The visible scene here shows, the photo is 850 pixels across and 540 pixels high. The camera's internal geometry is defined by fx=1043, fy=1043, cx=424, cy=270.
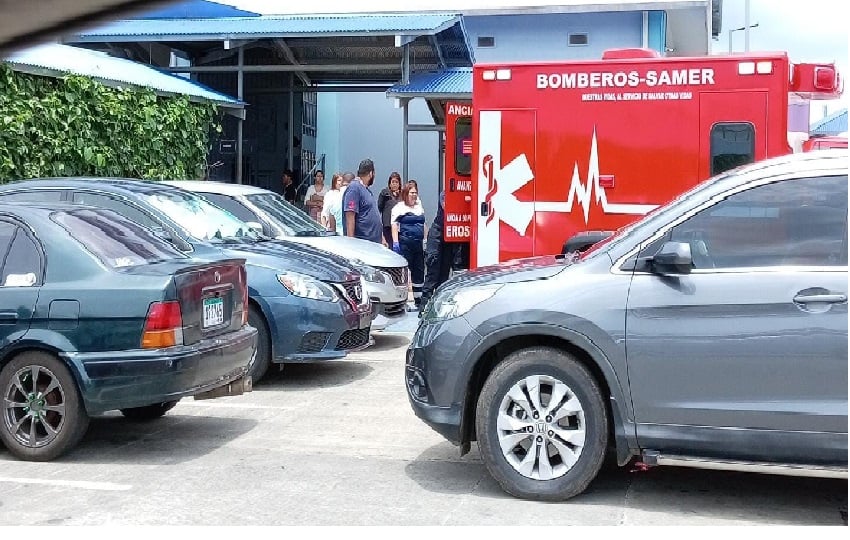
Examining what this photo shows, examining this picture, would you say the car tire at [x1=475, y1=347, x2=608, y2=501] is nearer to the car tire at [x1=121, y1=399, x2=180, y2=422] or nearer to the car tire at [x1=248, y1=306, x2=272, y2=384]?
the car tire at [x1=121, y1=399, x2=180, y2=422]

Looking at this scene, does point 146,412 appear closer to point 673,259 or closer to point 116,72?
point 673,259

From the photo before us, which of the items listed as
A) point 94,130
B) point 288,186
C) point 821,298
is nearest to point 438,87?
point 288,186

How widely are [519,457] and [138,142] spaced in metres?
11.4

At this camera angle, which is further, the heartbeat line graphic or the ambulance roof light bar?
the ambulance roof light bar

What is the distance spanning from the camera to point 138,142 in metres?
15.6

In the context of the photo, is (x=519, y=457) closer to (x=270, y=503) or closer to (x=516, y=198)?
(x=270, y=503)

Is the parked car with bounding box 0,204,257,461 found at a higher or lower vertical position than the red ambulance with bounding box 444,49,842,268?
lower

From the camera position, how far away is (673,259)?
5.25 metres

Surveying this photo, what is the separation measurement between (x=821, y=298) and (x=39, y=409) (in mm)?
4493

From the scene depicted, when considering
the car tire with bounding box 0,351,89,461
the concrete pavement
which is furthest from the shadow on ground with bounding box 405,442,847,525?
the car tire with bounding box 0,351,89,461

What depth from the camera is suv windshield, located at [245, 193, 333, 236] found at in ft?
36.4

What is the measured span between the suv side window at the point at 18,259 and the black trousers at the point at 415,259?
802 centimetres

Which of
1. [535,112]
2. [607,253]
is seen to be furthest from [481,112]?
[607,253]

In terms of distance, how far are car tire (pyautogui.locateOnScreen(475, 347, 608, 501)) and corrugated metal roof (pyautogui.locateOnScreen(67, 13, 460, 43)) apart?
1289 cm
